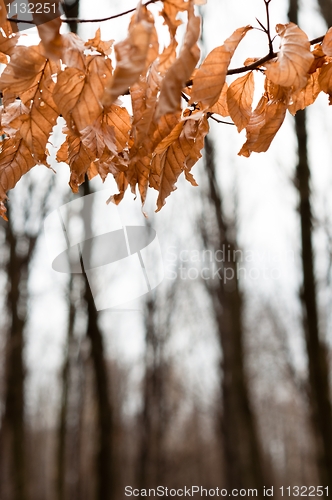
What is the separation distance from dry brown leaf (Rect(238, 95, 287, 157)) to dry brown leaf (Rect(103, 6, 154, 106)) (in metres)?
0.24

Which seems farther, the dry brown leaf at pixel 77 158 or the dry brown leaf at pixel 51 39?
the dry brown leaf at pixel 77 158

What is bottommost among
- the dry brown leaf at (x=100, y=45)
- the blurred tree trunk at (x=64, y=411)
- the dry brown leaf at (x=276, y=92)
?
the blurred tree trunk at (x=64, y=411)

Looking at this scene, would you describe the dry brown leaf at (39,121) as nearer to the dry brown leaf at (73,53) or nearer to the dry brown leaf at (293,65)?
the dry brown leaf at (73,53)

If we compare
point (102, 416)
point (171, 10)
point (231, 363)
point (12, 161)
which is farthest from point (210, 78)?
point (231, 363)

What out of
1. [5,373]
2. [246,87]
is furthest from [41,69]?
[5,373]

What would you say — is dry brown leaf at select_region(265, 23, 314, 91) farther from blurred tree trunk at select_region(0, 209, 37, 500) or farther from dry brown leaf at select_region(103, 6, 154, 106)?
blurred tree trunk at select_region(0, 209, 37, 500)

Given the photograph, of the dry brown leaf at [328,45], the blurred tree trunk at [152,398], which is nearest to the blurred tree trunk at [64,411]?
the blurred tree trunk at [152,398]

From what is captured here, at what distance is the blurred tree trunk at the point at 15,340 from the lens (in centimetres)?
457

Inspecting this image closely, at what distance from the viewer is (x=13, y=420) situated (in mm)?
4434

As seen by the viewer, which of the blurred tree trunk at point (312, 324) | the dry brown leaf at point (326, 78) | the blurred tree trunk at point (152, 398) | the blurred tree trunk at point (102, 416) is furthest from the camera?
the blurred tree trunk at point (152, 398)

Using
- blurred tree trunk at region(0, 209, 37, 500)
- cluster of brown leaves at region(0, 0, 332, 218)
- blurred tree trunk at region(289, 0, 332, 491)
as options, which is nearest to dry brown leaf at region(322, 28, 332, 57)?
cluster of brown leaves at region(0, 0, 332, 218)

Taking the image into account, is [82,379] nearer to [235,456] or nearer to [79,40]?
[235,456]

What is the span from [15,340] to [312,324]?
312cm

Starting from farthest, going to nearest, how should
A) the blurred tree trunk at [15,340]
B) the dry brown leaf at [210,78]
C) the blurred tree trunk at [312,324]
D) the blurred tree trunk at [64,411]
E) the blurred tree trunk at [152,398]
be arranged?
the blurred tree trunk at [152,398]
the blurred tree trunk at [64,411]
the blurred tree trunk at [15,340]
the blurred tree trunk at [312,324]
the dry brown leaf at [210,78]
